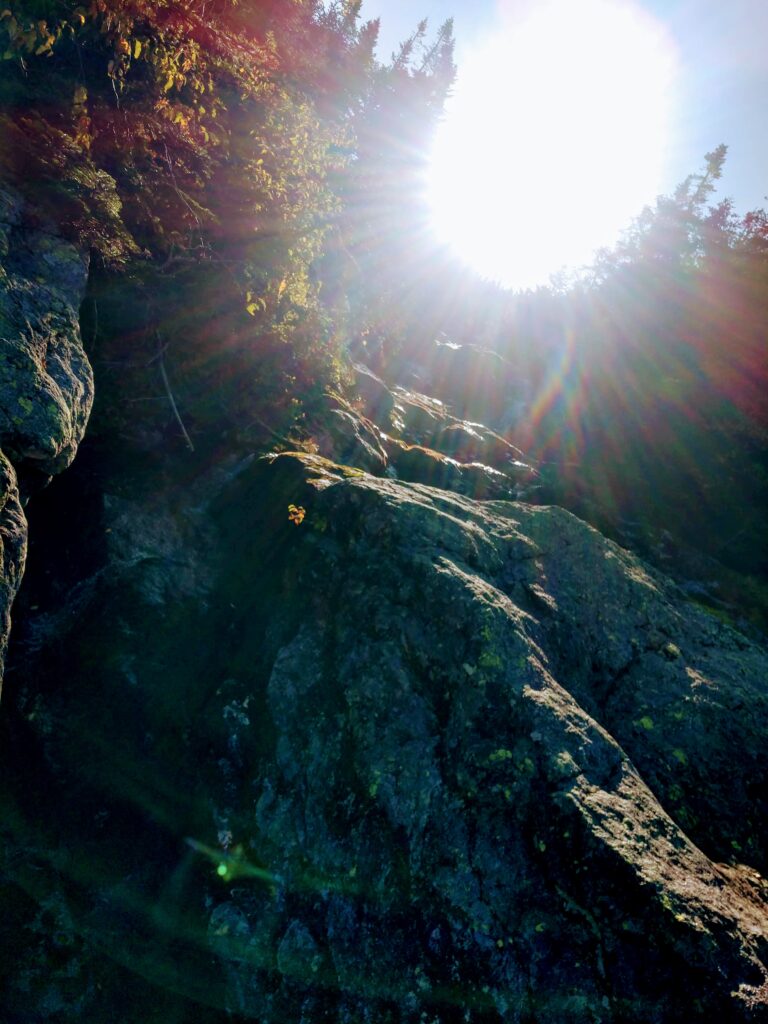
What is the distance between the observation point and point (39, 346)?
6.60 metres

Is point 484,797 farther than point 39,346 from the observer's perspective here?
No

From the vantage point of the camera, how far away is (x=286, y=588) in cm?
861

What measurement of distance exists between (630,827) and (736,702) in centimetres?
381

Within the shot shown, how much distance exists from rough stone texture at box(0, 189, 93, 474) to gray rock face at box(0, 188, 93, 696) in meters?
0.01

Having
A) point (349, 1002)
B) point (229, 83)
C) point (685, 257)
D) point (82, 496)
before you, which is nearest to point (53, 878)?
point (349, 1002)

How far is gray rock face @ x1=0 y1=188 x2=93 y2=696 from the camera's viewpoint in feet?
18.4

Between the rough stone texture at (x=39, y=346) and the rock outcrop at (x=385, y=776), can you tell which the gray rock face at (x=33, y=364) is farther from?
the rock outcrop at (x=385, y=776)

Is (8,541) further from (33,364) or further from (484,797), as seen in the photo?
(484,797)

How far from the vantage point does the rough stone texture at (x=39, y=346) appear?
5.98 metres

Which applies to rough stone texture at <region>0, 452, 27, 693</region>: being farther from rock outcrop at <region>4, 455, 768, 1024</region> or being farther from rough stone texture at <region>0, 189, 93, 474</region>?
rock outcrop at <region>4, 455, 768, 1024</region>

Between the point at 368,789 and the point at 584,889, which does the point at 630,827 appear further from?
the point at 368,789

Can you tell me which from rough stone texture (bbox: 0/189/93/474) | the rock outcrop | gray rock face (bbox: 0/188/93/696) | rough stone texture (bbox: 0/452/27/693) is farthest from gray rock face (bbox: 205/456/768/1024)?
rough stone texture (bbox: 0/189/93/474)

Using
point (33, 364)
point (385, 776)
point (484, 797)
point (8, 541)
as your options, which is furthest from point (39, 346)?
point (484, 797)

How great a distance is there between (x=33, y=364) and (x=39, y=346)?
44cm
